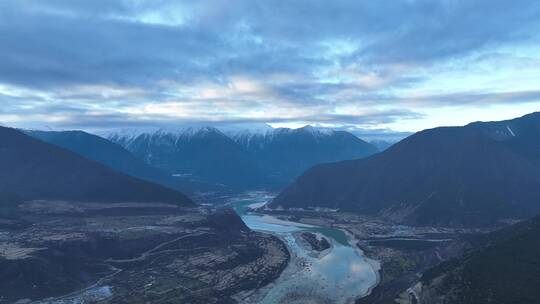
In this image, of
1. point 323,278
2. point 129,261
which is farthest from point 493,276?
point 129,261

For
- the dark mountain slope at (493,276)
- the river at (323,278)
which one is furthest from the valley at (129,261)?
the dark mountain slope at (493,276)

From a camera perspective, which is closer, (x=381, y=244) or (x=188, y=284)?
(x=188, y=284)

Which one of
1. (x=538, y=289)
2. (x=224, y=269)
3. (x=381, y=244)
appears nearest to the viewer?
(x=538, y=289)

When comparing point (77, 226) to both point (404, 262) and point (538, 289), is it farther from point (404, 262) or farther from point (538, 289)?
point (538, 289)

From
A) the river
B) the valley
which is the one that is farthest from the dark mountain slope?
the valley

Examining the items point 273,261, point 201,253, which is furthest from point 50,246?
point 273,261

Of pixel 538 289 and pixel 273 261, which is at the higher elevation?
pixel 538 289

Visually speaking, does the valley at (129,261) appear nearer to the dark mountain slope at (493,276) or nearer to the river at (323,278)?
the river at (323,278)

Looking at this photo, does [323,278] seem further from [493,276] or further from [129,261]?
[129,261]
